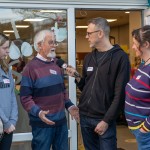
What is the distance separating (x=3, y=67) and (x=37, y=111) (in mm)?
522

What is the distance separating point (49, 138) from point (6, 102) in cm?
54

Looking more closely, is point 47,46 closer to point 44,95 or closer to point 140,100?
point 44,95

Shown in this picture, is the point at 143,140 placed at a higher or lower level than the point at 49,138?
higher

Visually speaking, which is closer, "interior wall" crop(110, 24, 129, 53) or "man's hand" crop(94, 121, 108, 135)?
"man's hand" crop(94, 121, 108, 135)

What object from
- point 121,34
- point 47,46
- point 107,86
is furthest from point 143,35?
point 121,34

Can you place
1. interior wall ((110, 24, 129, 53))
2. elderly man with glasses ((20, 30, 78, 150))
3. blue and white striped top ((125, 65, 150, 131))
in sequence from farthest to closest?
→ interior wall ((110, 24, 129, 53)) → elderly man with glasses ((20, 30, 78, 150)) → blue and white striped top ((125, 65, 150, 131))

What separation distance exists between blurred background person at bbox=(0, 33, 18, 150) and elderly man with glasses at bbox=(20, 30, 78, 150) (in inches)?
4.5

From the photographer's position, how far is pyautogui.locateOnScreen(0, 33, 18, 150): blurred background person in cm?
303

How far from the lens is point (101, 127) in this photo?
3.05 metres

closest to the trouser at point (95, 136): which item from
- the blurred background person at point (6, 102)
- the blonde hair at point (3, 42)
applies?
the blurred background person at point (6, 102)

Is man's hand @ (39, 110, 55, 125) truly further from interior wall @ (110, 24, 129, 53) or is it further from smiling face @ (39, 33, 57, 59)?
interior wall @ (110, 24, 129, 53)

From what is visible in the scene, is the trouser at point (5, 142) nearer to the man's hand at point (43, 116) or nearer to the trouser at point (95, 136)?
the man's hand at point (43, 116)

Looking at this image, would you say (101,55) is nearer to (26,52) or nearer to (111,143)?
(111,143)

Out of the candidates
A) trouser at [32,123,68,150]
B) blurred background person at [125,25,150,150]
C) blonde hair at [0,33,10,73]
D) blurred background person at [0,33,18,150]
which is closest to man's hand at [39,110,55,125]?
trouser at [32,123,68,150]
